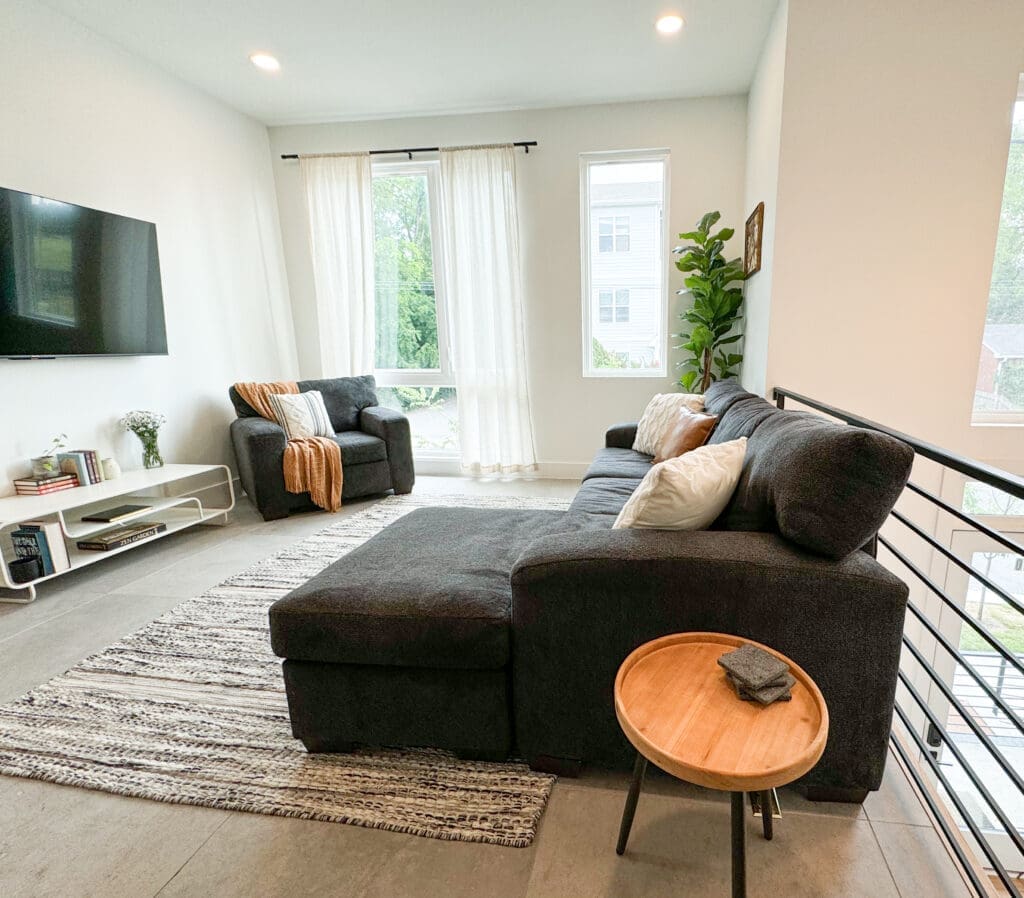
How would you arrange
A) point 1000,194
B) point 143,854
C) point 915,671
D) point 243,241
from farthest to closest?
1. point 243,241
2. point 915,671
3. point 1000,194
4. point 143,854

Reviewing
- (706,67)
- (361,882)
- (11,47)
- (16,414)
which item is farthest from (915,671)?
(11,47)

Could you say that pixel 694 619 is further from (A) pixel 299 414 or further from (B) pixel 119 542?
(A) pixel 299 414

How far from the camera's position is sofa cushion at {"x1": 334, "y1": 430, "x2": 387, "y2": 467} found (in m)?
3.73

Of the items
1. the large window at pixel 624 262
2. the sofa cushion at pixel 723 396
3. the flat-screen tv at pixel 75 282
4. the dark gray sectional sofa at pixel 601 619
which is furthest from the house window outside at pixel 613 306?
the flat-screen tv at pixel 75 282

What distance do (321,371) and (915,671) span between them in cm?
475

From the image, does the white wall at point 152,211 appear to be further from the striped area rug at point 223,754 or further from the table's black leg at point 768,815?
the table's black leg at point 768,815

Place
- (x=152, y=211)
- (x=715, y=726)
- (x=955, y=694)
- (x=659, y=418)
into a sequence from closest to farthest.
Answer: (x=715, y=726) < (x=955, y=694) < (x=659, y=418) < (x=152, y=211)

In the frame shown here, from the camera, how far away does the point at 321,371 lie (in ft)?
15.3

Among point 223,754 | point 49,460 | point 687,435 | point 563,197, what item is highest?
point 563,197

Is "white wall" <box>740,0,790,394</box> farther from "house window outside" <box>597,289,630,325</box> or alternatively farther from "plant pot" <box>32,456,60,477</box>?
"plant pot" <box>32,456,60,477</box>

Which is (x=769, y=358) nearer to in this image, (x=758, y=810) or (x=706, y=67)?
(x=706, y=67)

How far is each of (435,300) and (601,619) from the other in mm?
3703

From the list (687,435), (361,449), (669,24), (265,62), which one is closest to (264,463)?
(361,449)

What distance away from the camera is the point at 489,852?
119 cm
